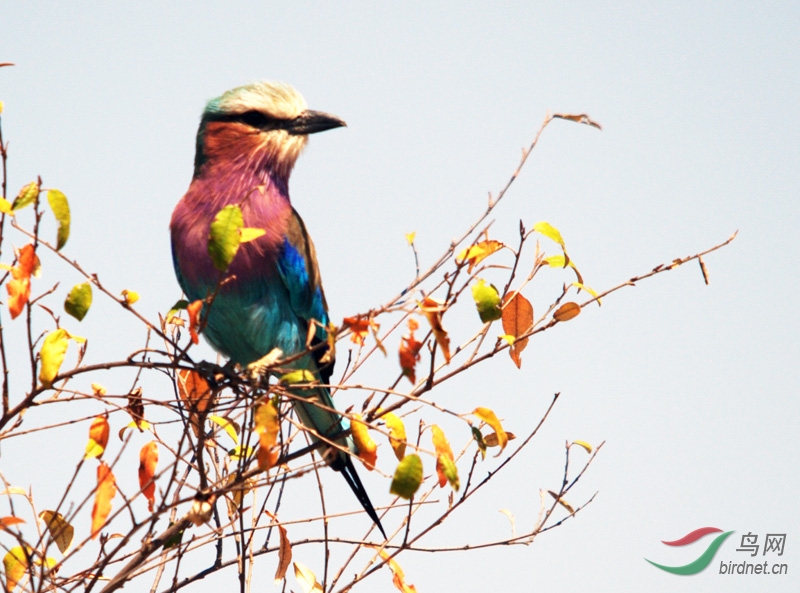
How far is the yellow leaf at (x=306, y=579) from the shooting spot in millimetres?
3176

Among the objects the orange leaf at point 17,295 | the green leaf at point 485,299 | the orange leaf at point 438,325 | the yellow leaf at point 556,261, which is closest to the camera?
the orange leaf at point 17,295

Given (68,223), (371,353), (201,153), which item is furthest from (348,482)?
(68,223)

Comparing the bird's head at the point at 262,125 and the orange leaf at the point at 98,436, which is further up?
the bird's head at the point at 262,125

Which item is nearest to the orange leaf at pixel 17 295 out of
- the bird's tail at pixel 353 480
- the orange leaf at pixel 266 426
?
the orange leaf at pixel 266 426

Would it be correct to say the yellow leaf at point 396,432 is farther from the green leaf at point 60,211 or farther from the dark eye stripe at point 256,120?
the dark eye stripe at point 256,120

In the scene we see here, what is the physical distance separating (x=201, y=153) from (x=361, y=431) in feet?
6.48

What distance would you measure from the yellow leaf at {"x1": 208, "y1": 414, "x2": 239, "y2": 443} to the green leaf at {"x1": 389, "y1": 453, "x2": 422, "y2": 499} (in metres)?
1.12

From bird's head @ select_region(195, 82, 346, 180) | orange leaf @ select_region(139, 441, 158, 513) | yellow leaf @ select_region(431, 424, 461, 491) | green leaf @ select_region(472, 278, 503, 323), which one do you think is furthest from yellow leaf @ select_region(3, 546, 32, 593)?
bird's head @ select_region(195, 82, 346, 180)

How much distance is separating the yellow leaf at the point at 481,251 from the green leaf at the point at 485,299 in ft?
0.52

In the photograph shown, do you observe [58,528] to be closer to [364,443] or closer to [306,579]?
[306,579]

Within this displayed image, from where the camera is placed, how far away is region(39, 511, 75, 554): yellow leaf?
271 centimetres

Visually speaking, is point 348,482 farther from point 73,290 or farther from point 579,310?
point 73,290

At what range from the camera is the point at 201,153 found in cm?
407

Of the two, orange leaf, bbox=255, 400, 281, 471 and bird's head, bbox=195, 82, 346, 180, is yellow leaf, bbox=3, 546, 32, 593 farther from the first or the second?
bird's head, bbox=195, 82, 346, 180
